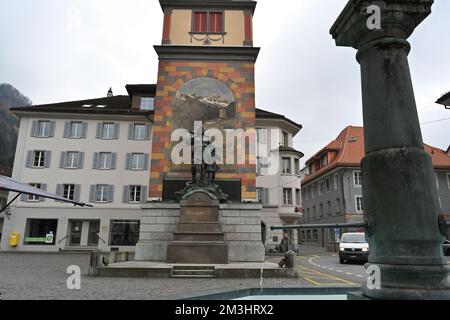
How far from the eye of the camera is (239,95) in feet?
66.9

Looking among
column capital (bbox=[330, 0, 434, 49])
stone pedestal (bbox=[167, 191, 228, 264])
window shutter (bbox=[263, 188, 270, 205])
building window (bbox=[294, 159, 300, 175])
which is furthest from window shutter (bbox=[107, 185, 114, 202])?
column capital (bbox=[330, 0, 434, 49])

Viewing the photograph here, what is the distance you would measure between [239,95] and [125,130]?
1812 cm

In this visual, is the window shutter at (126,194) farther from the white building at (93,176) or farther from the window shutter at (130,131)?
the window shutter at (130,131)

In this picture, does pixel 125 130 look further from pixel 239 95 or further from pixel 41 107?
pixel 239 95

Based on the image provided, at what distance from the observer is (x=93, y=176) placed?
109 feet

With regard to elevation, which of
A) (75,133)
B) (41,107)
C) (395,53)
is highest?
(41,107)

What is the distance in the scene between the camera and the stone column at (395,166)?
10.0 ft

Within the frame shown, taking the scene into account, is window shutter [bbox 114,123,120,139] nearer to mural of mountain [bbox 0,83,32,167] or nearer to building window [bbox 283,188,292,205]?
building window [bbox 283,188,292,205]

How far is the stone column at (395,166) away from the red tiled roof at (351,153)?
34.9 meters

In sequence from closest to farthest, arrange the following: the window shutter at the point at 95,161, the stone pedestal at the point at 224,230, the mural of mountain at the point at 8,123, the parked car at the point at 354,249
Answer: the stone pedestal at the point at 224,230 < the parked car at the point at 354,249 < the window shutter at the point at 95,161 < the mural of mountain at the point at 8,123

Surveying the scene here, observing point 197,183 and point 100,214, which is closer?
point 197,183

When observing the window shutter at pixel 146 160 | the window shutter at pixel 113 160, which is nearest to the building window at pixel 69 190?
the window shutter at pixel 113 160

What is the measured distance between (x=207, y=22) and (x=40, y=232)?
24915mm
